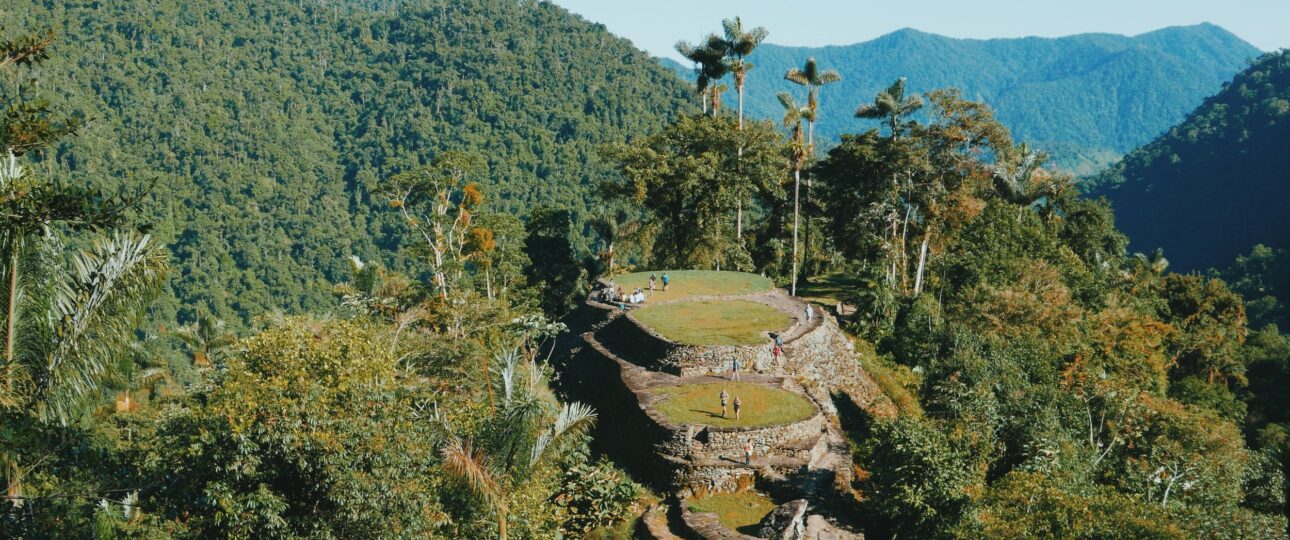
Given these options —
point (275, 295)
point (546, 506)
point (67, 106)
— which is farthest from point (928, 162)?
point (67, 106)

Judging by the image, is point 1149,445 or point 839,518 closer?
point 839,518

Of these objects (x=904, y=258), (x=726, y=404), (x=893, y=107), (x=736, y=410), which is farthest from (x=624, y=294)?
(x=893, y=107)

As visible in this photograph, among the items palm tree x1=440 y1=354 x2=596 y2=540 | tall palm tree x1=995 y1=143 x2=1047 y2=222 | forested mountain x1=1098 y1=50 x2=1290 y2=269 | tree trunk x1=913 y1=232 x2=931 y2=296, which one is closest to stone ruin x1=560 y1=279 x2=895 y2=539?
palm tree x1=440 y1=354 x2=596 y2=540

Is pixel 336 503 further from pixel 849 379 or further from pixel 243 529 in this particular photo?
pixel 849 379

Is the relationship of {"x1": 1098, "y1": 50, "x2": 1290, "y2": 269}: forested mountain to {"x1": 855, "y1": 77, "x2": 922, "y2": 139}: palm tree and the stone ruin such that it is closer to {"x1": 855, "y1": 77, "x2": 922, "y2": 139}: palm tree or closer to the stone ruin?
{"x1": 855, "y1": 77, "x2": 922, "y2": 139}: palm tree

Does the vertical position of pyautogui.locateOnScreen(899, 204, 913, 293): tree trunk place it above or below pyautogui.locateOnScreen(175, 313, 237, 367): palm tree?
above

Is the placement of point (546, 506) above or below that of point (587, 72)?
below

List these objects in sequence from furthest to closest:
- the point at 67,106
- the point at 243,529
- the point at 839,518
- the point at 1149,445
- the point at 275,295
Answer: the point at 67,106 < the point at 275,295 < the point at 1149,445 < the point at 839,518 < the point at 243,529
